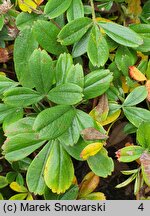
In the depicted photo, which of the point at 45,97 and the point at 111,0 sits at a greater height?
the point at 111,0

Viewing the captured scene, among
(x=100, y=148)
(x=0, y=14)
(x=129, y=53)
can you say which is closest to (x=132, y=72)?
(x=129, y=53)

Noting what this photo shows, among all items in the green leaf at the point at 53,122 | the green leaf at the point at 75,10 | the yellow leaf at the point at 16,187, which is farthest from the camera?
the yellow leaf at the point at 16,187

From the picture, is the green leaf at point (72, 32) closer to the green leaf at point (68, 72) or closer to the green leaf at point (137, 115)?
the green leaf at point (68, 72)

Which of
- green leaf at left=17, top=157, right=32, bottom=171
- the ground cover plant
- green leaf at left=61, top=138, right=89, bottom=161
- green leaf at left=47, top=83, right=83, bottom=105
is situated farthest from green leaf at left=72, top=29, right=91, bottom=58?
green leaf at left=17, top=157, right=32, bottom=171

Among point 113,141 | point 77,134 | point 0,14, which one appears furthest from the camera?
point 113,141

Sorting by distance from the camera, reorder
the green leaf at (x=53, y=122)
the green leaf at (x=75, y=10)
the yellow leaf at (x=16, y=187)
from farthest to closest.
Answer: the yellow leaf at (x=16, y=187), the green leaf at (x=75, y=10), the green leaf at (x=53, y=122)

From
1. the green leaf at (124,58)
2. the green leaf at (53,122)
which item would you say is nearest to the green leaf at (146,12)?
the green leaf at (124,58)

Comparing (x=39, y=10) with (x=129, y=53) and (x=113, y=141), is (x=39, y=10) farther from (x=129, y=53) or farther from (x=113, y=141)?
(x=113, y=141)

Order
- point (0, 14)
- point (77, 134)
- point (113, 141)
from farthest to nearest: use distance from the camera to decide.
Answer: point (113, 141) → point (0, 14) → point (77, 134)
